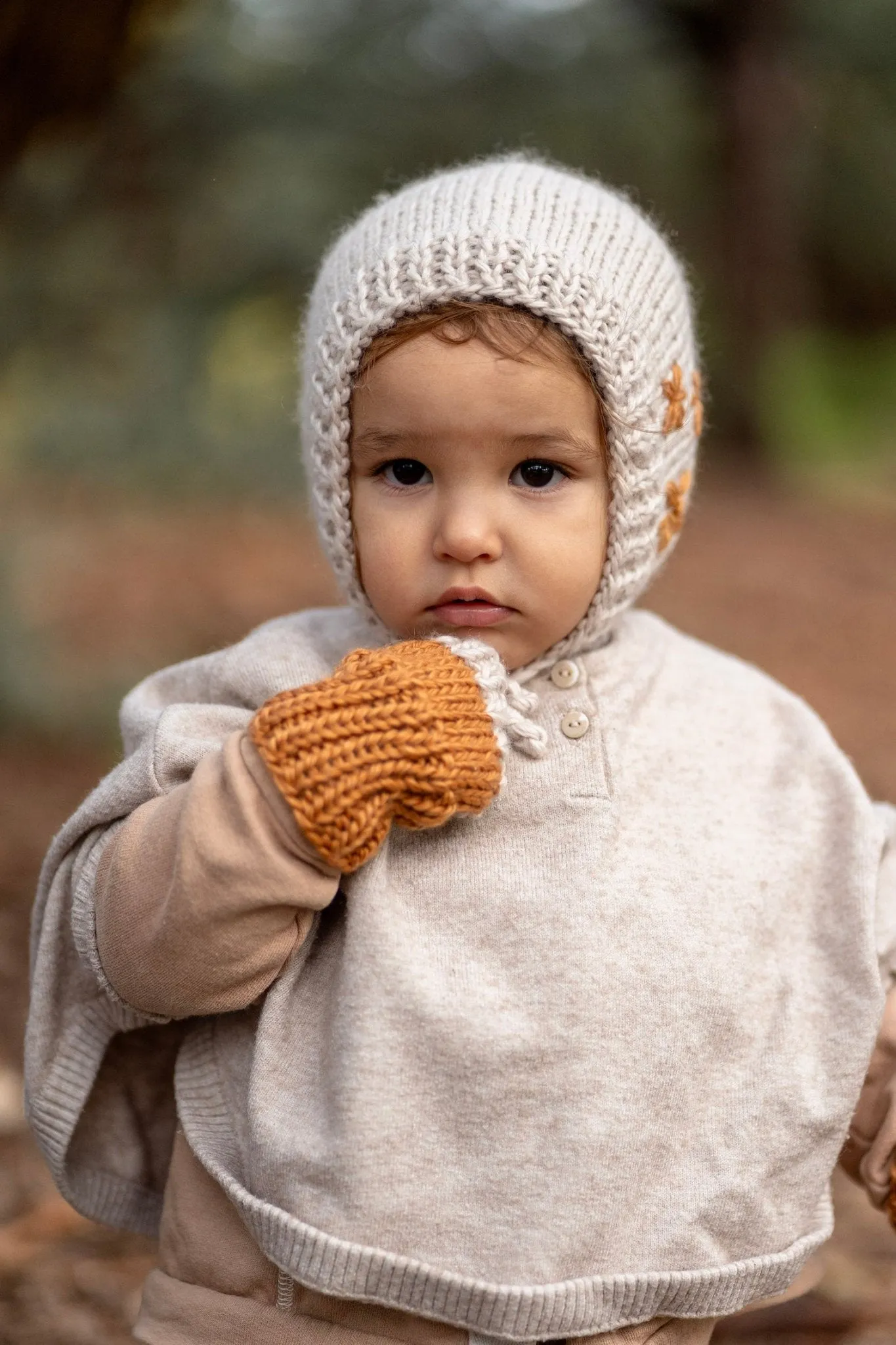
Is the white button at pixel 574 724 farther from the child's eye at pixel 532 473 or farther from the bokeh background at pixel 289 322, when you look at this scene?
the bokeh background at pixel 289 322

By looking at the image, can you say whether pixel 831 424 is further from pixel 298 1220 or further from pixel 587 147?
pixel 298 1220

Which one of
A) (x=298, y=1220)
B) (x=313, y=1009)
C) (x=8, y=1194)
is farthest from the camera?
(x=8, y=1194)

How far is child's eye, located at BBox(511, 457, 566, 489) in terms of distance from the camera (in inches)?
67.5

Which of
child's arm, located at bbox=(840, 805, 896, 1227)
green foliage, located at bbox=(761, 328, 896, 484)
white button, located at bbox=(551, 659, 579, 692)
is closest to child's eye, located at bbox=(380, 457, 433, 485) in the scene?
white button, located at bbox=(551, 659, 579, 692)

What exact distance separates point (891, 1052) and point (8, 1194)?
6.02ft

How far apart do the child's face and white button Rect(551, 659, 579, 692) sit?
0.23 ft

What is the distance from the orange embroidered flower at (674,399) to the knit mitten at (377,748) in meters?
0.44

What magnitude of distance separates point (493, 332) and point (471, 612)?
35 cm

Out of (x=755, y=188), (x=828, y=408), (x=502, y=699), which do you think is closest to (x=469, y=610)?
(x=502, y=699)

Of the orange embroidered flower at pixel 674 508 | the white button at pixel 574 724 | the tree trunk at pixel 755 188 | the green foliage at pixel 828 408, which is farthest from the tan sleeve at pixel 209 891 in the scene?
the tree trunk at pixel 755 188

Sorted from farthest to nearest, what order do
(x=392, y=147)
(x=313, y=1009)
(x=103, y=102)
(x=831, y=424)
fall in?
(x=831, y=424) → (x=392, y=147) → (x=103, y=102) → (x=313, y=1009)

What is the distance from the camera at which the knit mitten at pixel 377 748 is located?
1.51 metres

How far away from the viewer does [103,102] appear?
117 inches

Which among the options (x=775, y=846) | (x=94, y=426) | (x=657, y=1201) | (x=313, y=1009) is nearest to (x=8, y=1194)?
(x=313, y=1009)
